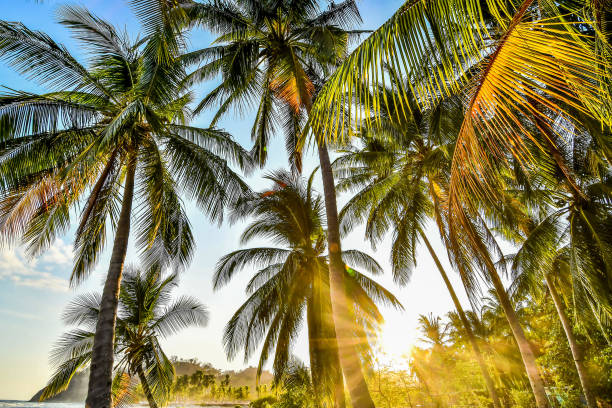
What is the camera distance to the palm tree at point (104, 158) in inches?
232

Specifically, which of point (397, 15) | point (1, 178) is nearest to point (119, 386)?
point (1, 178)

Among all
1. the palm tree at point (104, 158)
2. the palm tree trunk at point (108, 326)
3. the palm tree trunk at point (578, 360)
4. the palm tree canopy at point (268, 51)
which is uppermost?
the palm tree canopy at point (268, 51)

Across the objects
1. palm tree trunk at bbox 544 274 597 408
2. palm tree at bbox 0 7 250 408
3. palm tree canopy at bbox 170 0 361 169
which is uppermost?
palm tree canopy at bbox 170 0 361 169

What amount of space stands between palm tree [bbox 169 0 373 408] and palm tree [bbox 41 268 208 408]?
8.13 meters

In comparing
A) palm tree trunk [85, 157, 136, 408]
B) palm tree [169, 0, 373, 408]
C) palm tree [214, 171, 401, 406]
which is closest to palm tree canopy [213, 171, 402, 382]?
palm tree [214, 171, 401, 406]

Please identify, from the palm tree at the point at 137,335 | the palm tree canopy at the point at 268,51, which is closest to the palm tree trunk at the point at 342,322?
the palm tree canopy at the point at 268,51

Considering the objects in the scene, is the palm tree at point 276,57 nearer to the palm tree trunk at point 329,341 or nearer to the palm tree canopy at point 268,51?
the palm tree canopy at point 268,51

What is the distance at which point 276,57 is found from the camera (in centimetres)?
834

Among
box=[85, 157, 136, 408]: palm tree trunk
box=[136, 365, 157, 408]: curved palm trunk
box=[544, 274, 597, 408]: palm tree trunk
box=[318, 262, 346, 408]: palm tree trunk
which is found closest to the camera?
box=[85, 157, 136, 408]: palm tree trunk

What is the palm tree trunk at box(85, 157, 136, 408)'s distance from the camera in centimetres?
538

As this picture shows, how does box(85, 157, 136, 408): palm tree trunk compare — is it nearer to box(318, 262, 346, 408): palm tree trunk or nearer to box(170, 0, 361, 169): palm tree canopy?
box(170, 0, 361, 169): palm tree canopy

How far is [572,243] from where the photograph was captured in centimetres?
845

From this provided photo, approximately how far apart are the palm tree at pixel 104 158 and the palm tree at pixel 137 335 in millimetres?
5722

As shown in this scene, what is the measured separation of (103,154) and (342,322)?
212 inches
